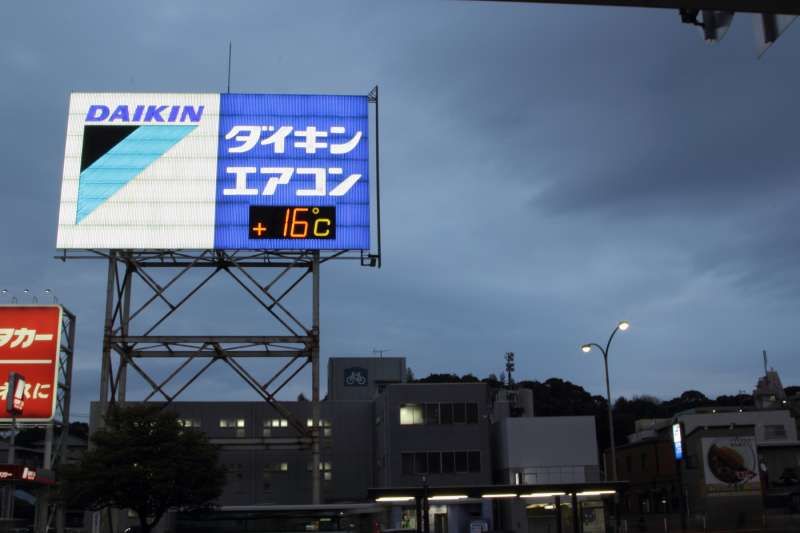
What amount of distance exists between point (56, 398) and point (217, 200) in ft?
46.7

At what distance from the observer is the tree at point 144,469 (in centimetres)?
4759

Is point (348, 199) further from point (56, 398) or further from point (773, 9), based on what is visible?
point (773, 9)

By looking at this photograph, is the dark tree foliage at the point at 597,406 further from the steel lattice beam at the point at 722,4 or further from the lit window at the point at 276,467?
the steel lattice beam at the point at 722,4

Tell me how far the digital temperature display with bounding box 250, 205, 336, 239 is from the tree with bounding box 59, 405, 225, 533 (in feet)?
40.4

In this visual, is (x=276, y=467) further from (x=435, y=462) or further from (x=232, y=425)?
(x=435, y=462)

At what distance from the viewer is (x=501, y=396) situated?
79.1 metres

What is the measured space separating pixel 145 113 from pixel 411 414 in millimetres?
30682

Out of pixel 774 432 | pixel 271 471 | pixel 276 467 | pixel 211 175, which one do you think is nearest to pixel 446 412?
pixel 276 467

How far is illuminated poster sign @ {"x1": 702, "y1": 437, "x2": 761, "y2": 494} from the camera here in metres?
66.4

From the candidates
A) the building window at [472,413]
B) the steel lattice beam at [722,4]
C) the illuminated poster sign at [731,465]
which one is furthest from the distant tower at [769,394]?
the steel lattice beam at [722,4]

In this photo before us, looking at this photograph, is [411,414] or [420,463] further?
[411,414]

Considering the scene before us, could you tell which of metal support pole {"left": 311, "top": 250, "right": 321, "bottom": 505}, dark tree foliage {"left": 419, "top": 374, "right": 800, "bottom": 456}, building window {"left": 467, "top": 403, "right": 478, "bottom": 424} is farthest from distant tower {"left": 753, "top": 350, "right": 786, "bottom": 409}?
metal support pole {"left": 311, "top": 250, "right": 321, "bottom": 505}

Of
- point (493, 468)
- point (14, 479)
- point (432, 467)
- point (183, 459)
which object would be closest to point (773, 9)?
point (14, 479)

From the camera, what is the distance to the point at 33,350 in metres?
49.4
